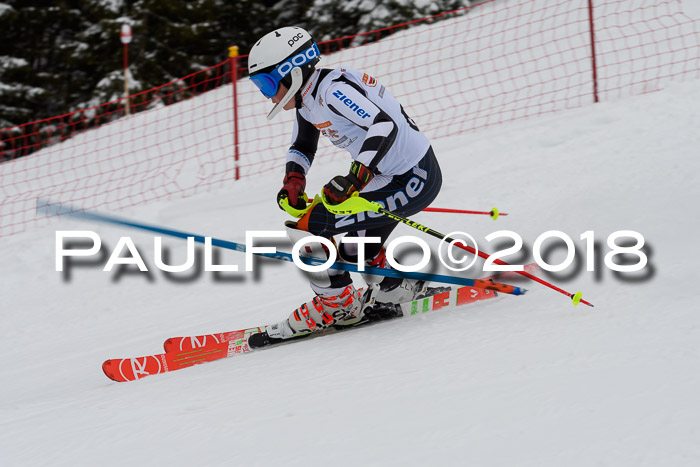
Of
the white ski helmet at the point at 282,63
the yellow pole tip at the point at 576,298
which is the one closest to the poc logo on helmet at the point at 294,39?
the white ski helmet at the point at 282,63

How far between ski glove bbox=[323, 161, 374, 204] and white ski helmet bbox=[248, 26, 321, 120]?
1.73 ft

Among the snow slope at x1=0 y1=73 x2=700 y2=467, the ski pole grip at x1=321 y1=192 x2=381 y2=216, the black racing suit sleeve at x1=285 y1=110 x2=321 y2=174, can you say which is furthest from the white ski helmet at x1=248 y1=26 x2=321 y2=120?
the snow slope at x1=0 y1=73 x2=700 y2=467

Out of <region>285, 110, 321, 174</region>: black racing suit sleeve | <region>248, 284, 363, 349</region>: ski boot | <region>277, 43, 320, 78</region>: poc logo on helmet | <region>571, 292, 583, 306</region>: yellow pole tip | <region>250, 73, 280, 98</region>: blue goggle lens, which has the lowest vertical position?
<region>248, 284, 363, 349</region>: ski boot

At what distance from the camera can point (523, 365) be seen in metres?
2.83

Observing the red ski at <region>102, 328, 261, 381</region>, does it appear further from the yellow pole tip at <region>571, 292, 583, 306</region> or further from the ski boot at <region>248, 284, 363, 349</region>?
the yellow pole tip at <region>571, 292, 583, 306</region>

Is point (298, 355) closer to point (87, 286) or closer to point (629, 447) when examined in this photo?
point (629, 447)

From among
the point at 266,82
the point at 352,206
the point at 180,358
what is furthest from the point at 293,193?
the point at 180,358

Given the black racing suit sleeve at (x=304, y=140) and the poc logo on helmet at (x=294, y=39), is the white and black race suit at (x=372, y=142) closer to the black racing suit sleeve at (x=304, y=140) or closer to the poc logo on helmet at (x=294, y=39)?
the black racing suit sleeve at (x=304, y=140)

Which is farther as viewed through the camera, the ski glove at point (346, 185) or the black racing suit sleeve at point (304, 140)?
the black racing suit sleeve at point (304, 140)

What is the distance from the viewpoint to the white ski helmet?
3.45 metres

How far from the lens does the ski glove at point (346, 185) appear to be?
10.7ft

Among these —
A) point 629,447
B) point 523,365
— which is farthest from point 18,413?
point 629,447

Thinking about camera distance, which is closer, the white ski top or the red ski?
the white ski top

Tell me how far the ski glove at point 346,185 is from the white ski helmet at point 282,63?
1.73ft
